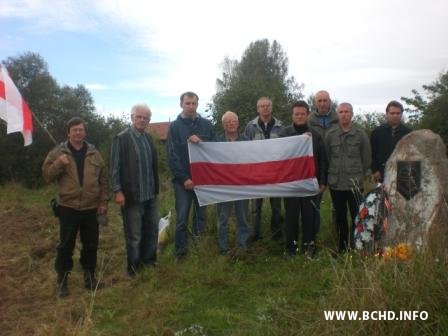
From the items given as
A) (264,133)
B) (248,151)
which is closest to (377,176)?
(264,133)

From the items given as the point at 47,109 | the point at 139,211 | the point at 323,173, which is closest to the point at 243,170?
the point at 323,173

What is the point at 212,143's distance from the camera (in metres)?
6.24

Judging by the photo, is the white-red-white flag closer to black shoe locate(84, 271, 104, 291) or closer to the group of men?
the group of men

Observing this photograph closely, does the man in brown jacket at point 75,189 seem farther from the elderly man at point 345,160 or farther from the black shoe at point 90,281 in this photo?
the elderly man at point 345,160

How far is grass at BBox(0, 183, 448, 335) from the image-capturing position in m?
3.37

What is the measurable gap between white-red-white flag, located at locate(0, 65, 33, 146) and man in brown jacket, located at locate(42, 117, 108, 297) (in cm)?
135

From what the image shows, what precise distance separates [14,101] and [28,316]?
307cm

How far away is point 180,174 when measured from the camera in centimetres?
596

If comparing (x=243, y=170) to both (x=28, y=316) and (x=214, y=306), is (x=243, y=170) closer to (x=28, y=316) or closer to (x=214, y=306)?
(x=214, y=306)

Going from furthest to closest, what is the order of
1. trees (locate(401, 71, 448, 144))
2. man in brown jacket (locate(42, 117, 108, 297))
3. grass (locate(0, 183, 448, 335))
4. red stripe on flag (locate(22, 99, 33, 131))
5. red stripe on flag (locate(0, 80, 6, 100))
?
trees (locate(401, 71, 448, 144)) < red stripe on flag (locate(22, 99, 33, 131)) < red stripe on flag (locate(0, 80, 6, 100)) < man in brown jacket (locate(42, 117, 108, 297)) < grass (locate(0, 183, 448, 335))

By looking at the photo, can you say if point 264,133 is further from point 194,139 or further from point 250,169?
point 194,139

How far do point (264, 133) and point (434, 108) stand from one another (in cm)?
1383

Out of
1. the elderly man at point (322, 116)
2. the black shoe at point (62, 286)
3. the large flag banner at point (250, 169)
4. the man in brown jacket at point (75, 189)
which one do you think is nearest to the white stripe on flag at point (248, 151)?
the large flag banner at point (250, 169)

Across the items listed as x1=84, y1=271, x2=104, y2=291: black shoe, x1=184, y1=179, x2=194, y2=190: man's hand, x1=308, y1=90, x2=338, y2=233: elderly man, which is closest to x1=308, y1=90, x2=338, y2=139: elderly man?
x1=308, y1=90, x2=338, y2=233: elderly man
